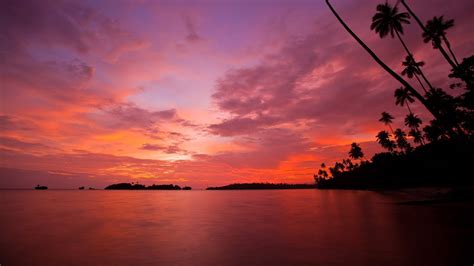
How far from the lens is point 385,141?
3969 inches

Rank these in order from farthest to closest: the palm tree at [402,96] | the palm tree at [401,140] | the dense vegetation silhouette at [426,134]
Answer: the palm tree at [401,140], the palm tree at [402,96], the dense vegetation silhouette at [426,134]

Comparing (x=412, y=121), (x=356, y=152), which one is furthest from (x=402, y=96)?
(x=356, y=152)

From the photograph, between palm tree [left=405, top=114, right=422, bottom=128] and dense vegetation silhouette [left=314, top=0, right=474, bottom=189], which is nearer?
dense vegetation silhouette [left=314, top=0, right=474, bottom=189]

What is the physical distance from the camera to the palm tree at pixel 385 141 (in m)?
101

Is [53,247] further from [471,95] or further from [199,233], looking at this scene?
[471,95]

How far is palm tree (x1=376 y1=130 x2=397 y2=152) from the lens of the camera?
101 meters

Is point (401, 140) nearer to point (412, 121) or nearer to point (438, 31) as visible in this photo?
point (412, 121)

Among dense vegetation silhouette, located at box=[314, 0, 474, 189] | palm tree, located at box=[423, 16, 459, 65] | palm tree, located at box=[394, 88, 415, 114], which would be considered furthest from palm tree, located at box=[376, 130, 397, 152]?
palm tree, located at box=[423, 16, 459, 65]

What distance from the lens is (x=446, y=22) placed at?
3809 cm

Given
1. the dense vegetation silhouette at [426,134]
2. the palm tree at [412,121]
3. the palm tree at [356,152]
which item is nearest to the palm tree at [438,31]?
the dense vegetation silhouette at [426,134]

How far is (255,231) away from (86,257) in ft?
32.4

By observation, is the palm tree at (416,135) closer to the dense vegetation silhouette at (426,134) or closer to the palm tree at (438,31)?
the dense vegetation silhouette at (426,134)

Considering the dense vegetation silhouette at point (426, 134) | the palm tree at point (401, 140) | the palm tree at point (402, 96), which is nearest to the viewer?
the dense vegetation silhouette at point (426, 134)

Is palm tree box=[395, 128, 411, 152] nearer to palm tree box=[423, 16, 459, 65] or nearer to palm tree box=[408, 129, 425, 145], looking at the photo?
palm tree box=[408, 129, 425, 145]
